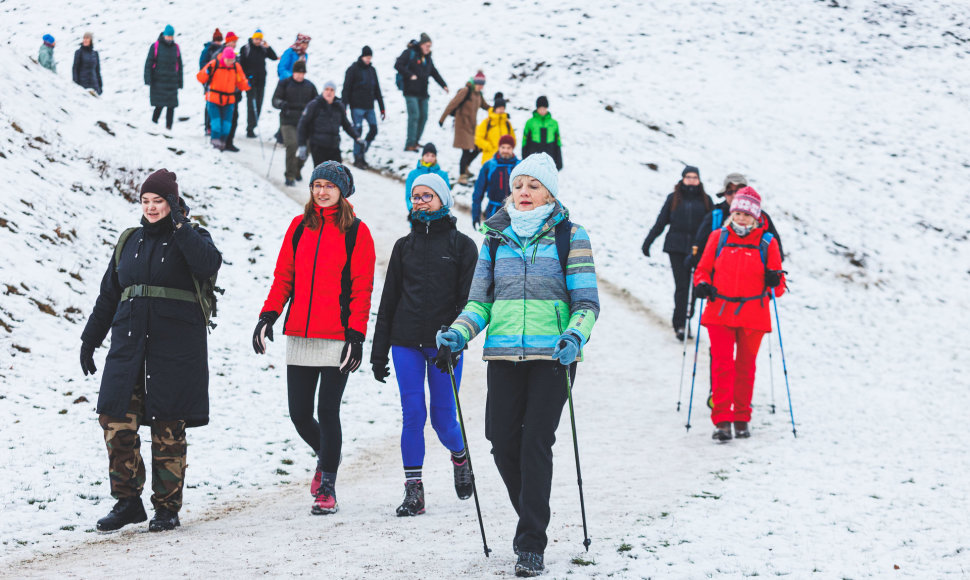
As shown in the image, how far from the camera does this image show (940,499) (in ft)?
22.9

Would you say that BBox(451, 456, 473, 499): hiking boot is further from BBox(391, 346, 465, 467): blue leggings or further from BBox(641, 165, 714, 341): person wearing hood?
BBox(641, 165, 714, 341): person wearing hood

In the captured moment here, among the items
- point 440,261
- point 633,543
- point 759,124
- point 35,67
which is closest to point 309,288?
point 440,261

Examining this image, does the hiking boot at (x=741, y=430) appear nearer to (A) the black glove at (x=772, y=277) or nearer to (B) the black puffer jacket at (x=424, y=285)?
(A) the black glove at (x=772, y=277)

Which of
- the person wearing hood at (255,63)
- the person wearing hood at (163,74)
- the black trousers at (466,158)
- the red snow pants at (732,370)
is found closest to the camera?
the red snow pants at (732,370)

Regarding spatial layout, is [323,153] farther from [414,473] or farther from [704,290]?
[414,473]

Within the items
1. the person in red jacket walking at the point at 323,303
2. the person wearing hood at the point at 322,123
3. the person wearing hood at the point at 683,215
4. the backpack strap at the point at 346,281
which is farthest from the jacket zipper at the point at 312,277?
the person wearing hood at the point at 322,123

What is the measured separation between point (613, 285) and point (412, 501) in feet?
32.9

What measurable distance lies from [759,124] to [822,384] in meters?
13.5

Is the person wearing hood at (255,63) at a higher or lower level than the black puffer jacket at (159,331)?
higher

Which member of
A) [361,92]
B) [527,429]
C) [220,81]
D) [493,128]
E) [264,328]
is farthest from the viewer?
[361,92]

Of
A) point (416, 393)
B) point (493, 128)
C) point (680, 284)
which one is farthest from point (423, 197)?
point (493, 128)

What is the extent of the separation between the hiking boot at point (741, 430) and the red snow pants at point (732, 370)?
0.13 ft

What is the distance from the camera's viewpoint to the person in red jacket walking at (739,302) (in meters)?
8.76

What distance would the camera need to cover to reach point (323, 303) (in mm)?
6234
